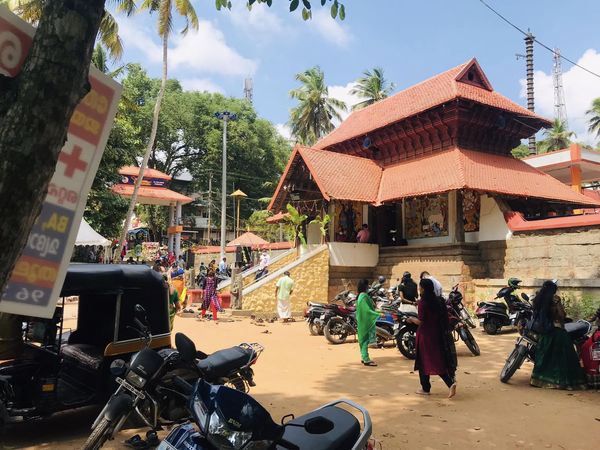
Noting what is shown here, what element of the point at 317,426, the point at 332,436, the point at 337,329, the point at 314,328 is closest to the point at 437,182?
the point at 314,328

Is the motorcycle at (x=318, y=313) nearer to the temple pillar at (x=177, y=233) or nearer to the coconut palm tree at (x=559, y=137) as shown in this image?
the temple pillar at (x=177, y=233)

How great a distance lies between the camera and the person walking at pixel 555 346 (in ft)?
20.6

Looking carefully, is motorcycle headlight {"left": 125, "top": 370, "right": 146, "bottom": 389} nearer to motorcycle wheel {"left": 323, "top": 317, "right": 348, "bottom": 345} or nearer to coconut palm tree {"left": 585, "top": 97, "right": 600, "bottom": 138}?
motorcycle wheel {"left": 323, "top": 317, "right": 348, "bottom": 345}

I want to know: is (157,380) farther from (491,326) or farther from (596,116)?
(596,116)

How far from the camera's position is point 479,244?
1435 centimetres

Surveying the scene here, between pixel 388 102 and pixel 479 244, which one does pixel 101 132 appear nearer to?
pixel 479 244

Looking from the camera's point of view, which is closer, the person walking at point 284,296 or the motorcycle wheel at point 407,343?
the motorcycle wheel at point 407,343

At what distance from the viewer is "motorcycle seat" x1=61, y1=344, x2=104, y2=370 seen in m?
4.84

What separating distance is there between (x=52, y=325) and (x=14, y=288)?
3.01 metres

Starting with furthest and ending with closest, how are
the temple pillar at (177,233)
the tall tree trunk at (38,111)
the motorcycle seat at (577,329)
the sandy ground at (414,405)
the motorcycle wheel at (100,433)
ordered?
the temple pillar at (177,233) < the motorcycle seat at (577,329) < the sandy ground at (414,405) < the motorcycle wheel at (100,433) < the tall tree trunk at (38,111)

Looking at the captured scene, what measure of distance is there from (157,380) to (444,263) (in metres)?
11.9

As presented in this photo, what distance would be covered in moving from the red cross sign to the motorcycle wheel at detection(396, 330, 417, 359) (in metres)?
7.26

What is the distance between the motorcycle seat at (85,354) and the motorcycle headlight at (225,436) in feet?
9.98

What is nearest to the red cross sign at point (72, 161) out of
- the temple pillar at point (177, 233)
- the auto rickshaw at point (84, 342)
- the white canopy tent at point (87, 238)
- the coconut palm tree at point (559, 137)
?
the auto rickshaw at point (84, 342)
